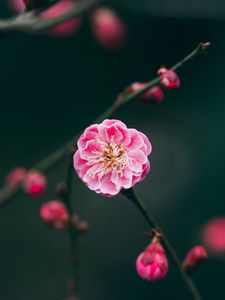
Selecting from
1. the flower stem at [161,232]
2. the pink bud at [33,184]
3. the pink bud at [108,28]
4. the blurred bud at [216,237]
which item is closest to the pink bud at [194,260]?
the flower stem at [161,232]

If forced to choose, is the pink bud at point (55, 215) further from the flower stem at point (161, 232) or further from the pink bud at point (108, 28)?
the pink bud at point (108, 28)

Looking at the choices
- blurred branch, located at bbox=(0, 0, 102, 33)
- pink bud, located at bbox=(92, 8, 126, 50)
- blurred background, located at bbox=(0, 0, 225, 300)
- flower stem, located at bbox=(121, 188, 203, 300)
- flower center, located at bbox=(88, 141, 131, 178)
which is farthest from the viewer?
blurred background, located at bbox=(0, 0, 225, 300)

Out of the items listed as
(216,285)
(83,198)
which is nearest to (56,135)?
A: (83,198)

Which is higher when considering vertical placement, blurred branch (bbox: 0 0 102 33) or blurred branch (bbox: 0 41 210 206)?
blurred branch (bbox: 0 0 102 33)

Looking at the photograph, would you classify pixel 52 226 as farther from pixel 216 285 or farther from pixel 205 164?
pixel 205 164

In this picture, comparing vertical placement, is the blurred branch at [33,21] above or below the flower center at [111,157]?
above

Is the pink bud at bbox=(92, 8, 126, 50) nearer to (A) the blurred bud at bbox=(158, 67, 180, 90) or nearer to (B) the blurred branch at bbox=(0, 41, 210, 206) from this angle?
(B) the blurred branch at bbox=(0, 41, 210, 206)

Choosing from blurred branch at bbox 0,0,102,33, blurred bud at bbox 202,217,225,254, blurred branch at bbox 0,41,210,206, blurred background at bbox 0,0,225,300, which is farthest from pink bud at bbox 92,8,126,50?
blurred branch at bbox 0,41,210,206
